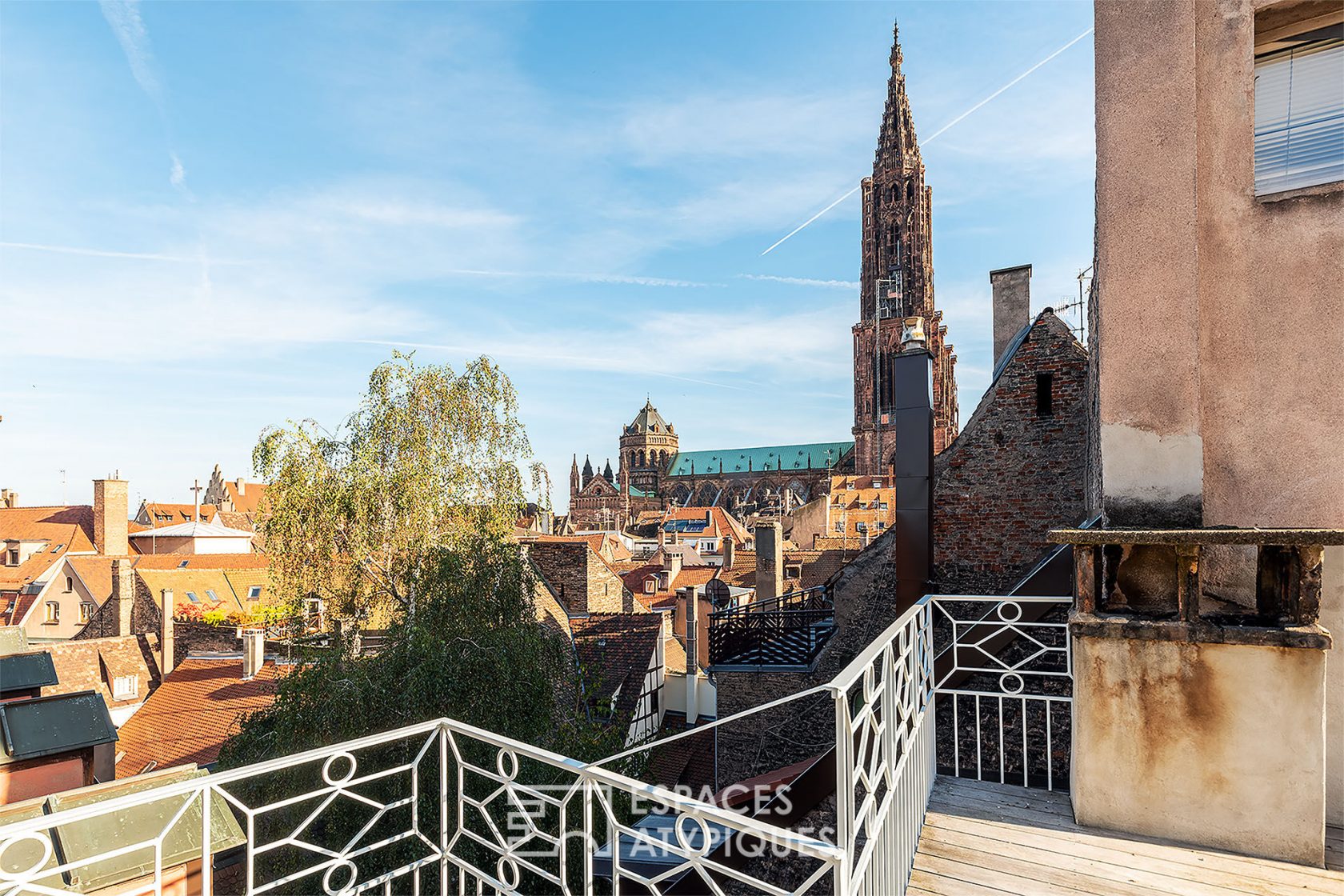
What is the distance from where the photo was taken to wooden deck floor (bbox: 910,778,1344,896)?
9.83 feet

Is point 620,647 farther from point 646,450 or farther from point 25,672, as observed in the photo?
point 646,450

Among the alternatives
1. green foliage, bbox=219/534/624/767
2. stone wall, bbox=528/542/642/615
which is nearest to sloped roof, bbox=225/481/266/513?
stone wall, bbox=528/542/642/615

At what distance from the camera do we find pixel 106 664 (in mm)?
20750

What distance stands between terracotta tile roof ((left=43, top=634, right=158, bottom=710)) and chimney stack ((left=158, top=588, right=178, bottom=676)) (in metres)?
→ 0.21

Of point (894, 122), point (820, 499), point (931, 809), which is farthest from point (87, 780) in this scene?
point (894, 122)

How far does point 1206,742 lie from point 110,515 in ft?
155

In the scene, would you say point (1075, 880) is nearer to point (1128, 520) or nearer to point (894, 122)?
point (1128, 520)

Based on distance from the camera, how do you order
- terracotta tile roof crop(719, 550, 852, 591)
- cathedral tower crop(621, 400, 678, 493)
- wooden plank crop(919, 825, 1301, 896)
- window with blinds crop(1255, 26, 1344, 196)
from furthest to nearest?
1. cathedral tower crop(621, 400, 678, 493)
2. terracotta tile roof crop(719, 550, 852, 591)
3. window with blinds crop(1255, 26, 1344, 196)
4. wooden plank crop(919, 825, 1301, 896)

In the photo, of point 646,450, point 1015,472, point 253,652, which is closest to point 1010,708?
point 1015,472

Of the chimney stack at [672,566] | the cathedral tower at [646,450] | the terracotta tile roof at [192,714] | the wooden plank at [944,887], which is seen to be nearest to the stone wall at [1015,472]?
the wooden plank at [944,887]

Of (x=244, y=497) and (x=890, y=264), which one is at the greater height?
(x=890, y=264)

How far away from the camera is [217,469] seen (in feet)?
255

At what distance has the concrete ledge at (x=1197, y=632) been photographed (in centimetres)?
299

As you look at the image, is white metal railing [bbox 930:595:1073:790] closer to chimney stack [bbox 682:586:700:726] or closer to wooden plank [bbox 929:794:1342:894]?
wooden plank [bbox 929:794:1342:894]
